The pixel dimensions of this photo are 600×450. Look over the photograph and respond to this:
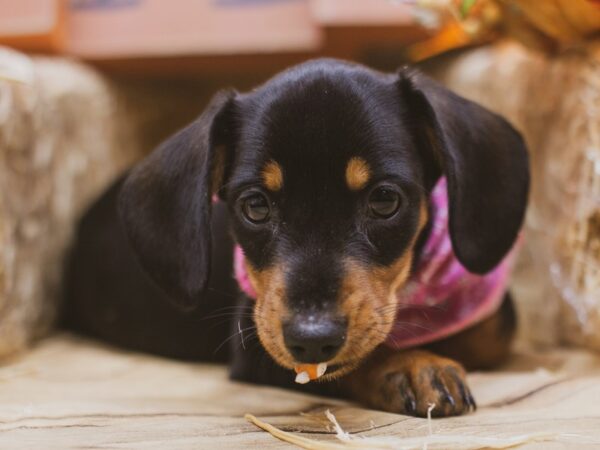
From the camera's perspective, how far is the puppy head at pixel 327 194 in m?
1.42

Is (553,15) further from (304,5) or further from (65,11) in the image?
(65,11)

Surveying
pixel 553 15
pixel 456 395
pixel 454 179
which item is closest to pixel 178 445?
pixel 456 395

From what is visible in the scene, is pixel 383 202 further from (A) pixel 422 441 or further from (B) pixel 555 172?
(B) pixel 555 172

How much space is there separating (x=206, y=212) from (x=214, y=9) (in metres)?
1.25

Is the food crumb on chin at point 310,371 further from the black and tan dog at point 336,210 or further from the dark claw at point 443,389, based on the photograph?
the dark claw at point 443,389

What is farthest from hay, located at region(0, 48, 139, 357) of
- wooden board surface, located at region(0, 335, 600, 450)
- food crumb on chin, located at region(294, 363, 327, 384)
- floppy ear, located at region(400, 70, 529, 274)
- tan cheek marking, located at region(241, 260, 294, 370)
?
floppy ear, located at region(400, 70, 529, 274)

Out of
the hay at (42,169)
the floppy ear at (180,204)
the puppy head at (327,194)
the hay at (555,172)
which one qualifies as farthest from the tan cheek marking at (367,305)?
the hay at (42,169)

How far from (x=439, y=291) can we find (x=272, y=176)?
1.66ft

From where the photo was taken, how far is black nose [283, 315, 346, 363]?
1.31 m

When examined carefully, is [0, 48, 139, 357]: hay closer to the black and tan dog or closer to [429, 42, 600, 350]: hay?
the black and tan dog

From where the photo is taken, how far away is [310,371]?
1.45 meters

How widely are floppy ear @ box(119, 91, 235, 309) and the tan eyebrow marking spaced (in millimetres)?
146

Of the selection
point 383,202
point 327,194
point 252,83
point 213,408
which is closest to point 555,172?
point 383,202

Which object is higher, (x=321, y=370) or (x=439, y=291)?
(x=439, y=291)
